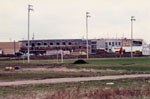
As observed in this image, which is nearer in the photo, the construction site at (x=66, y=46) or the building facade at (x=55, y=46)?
the construction site at (x=66, y=46)

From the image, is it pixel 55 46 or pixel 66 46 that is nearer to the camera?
pixel 66 46

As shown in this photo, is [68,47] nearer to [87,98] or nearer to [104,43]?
[104,43]

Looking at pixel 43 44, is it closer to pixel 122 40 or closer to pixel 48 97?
pixel 122 40

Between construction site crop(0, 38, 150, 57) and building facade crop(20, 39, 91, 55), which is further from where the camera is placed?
building facade crop(20, 39, 91, 55)

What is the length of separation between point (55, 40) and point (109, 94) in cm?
16733

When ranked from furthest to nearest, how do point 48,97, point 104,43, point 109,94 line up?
point 104,43, point 109,94, point 48,97

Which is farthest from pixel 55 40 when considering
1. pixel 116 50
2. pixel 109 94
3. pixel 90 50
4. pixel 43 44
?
pixel 109 94

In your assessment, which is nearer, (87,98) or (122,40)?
(87,98)

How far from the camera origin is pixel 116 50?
6983 inches

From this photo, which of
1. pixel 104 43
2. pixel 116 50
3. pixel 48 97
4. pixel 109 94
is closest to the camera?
pixel 48 97

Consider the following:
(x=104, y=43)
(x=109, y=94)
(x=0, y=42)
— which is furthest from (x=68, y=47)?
(x=109, y=94)

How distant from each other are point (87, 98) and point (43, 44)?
170 metres

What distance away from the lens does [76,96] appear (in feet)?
62.2

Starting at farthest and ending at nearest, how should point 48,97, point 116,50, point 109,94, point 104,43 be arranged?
point 104,43, point 116,50, point 109,94, point 48,97
